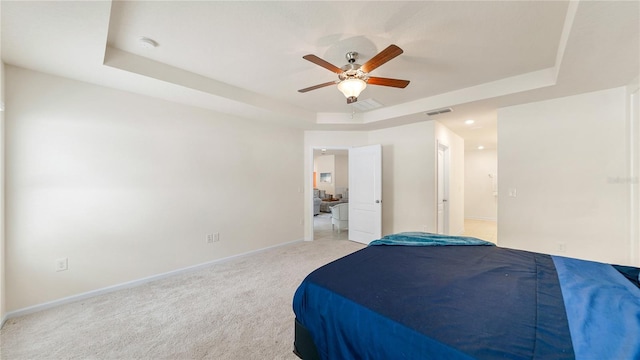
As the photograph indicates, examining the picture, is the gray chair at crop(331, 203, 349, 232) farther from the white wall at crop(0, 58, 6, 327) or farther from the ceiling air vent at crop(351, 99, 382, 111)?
the white wall at crop(0, 58, 6, 327)

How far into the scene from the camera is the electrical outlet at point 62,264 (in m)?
2.46

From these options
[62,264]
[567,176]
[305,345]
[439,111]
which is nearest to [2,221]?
[62,264]

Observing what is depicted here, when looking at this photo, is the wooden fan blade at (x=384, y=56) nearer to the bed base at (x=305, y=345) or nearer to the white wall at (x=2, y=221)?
the bed base at (x=305, y=345)

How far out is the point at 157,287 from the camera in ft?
9.36

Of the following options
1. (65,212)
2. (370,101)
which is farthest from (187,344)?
(370,101)

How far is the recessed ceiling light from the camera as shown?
7.02 feet

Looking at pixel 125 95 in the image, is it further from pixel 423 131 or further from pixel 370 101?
pixel 423 131

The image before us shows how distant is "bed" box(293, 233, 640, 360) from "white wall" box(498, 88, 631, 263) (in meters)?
1.90

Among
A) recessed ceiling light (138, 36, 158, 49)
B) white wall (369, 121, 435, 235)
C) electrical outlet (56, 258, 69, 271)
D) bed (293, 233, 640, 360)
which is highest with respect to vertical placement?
recessed ceiling light (138, 36, 158, 49)

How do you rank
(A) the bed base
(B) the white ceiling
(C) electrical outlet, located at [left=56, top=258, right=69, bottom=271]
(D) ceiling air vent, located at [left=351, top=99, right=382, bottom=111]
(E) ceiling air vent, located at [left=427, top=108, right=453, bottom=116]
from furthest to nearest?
(D) ceiling air vent, located at [left=351, top=99, right=382, bottom=111], (E) ceiling air vent, located at [left=427, top=108, right=453, bottom=116], (C) electrical outlet, located at [left=56, top=258, right=69, bottom=271], (B) the white ceiling, (A) the bed base

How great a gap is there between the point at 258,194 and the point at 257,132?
3.69 feet

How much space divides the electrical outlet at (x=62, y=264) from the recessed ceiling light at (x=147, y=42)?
7.89ft

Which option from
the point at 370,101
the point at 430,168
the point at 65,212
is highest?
the point at 370,101

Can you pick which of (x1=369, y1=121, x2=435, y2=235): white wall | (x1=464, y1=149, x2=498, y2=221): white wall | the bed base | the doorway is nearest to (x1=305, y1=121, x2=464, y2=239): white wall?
(x1=369, y1=121, x2=435, y2=235): white wall
